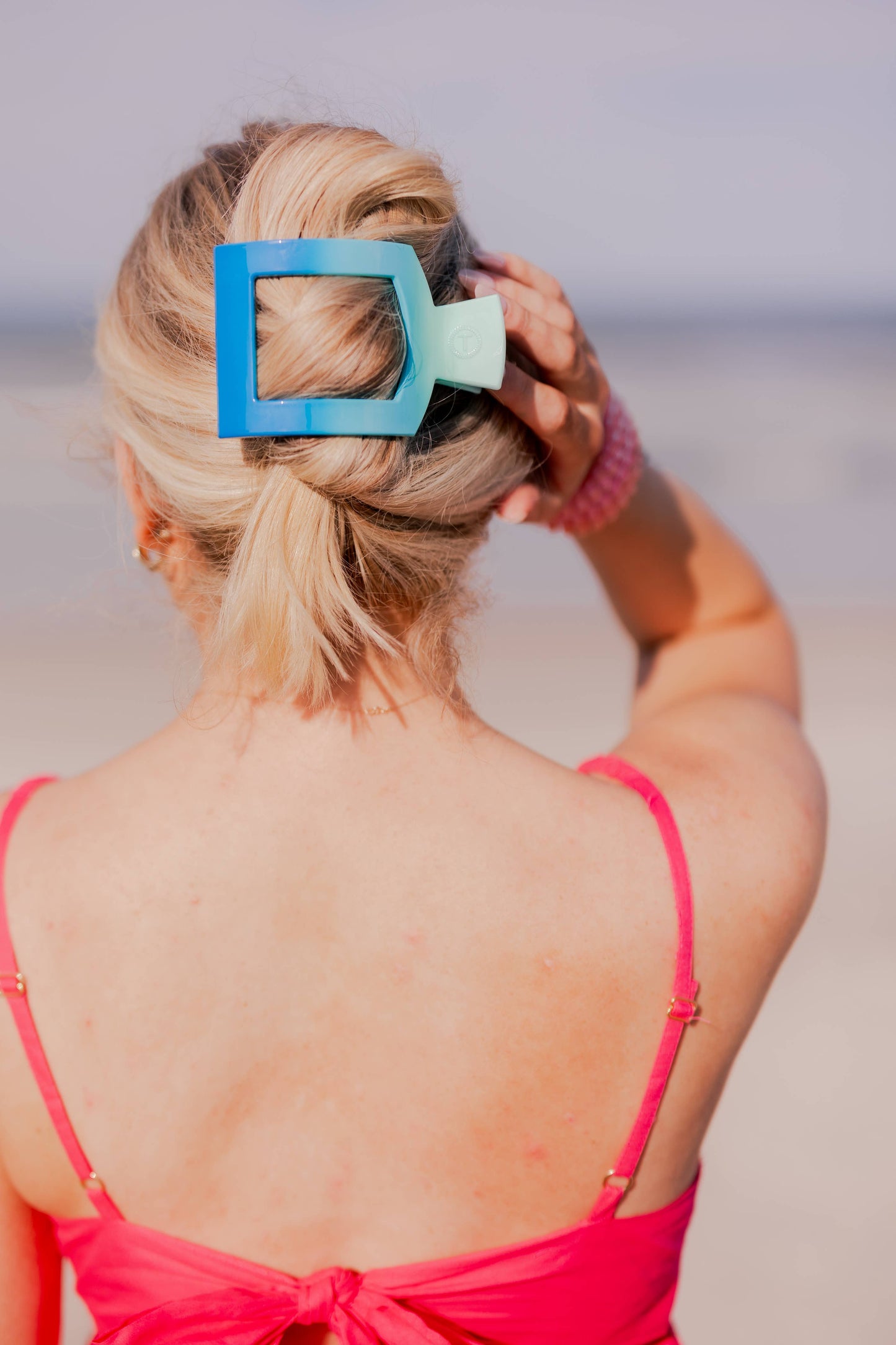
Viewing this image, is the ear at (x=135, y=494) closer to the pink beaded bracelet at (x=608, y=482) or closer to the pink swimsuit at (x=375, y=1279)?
the pink swimsuit at (x=375, y=1279)

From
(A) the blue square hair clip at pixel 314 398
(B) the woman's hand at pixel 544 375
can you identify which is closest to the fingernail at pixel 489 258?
(B) the woman's hand at pixel 544 375

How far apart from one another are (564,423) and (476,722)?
407mm

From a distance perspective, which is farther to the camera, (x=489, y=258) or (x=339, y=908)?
(x=489, y=258)

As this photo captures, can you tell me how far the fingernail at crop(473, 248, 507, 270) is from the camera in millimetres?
1159

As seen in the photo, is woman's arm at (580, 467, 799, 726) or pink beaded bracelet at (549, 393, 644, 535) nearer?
pink beaded bracelet at (549, 393, 644, 535)

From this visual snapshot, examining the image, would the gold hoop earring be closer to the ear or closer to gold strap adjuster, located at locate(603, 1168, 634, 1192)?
the ear

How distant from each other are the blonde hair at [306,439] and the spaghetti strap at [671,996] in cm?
21

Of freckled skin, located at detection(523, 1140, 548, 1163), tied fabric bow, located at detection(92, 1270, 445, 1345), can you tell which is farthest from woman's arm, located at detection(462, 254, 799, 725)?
tied fabric bow, located at detection(92, 1270, 445, 1345)

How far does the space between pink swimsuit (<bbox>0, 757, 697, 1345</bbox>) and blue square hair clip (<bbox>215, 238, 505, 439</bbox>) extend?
42cm

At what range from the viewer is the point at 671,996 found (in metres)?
1.05

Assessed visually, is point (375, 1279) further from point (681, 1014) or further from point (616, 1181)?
point (681, 1014)

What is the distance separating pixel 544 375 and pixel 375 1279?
96 cm

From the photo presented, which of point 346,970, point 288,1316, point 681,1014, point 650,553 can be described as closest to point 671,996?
point 681,1014

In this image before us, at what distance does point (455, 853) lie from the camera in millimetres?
1013
